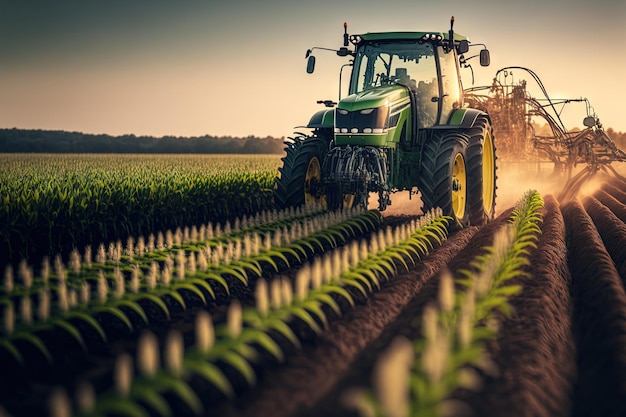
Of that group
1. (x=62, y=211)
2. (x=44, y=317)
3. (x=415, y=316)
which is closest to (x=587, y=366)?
(x=415, y=316)

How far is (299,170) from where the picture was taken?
37.5 ft

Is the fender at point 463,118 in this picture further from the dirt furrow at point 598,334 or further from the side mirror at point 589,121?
the side mirror at point 589,121

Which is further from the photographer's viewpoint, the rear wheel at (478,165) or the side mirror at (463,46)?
the rear wheel at (478,165)

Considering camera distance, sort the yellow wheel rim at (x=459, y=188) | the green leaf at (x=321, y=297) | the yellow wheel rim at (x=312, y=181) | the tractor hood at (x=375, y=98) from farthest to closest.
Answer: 1. the yellow wheel rim at (x=312, y=181)
2. the yellow wheel rim at (x=459, y=188)
3. the tractor hood at (x=375, y=98)
4. the green leaf at (x=321, y=297)

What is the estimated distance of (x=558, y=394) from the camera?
472cm

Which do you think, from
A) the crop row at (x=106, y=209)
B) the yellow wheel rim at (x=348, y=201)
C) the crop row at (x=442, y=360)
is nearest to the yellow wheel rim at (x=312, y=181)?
the yellow wheel rim at (x=348, y=201)

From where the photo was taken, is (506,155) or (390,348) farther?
(506,155)

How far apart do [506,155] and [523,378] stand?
49.1 ft

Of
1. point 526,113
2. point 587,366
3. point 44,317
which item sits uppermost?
point 526,113

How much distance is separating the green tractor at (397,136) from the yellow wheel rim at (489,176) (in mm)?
752

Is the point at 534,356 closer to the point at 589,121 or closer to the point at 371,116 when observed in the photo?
the point at 371,116

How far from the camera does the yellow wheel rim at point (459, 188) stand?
11.6 m

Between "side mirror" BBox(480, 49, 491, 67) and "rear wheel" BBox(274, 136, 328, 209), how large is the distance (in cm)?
286

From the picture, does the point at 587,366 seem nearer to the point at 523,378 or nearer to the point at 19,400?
the point at 523,378
